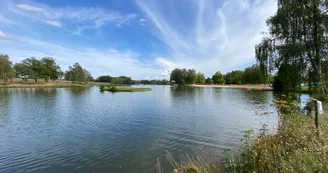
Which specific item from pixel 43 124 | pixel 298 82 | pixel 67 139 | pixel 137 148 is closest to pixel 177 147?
pixel 137 148

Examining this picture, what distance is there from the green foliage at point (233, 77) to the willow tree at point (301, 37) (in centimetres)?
11170

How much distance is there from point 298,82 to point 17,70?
10519cm

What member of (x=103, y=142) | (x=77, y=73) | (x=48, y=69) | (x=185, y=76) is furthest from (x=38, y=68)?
(x=103, y=142)

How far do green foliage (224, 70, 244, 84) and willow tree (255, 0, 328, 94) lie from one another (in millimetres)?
111701

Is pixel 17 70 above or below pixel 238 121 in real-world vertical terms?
above

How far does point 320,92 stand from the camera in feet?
33.0

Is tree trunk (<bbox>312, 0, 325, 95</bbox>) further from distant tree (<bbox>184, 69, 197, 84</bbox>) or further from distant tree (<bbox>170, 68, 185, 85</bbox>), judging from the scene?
distant tree (<bbox>170, 68, 185, 85</bbox>)

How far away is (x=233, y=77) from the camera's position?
126m

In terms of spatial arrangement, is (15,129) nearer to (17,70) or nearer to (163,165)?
(163,165)

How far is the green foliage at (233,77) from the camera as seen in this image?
11914 cm

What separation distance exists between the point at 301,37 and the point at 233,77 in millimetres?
123283

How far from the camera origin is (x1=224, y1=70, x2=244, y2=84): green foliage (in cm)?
11914

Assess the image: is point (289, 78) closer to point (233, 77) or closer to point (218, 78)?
point (218, 78)

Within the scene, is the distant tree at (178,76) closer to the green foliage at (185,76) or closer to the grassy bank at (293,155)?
the green foliage at (185,76)
